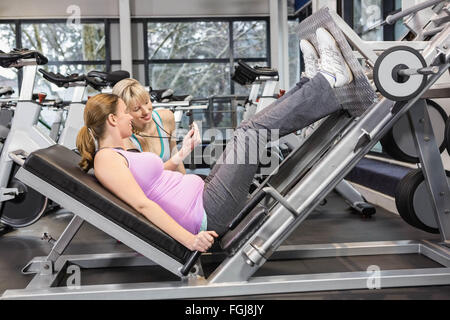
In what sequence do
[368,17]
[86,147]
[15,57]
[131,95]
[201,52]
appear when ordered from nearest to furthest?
[86,147] → [131,95] → [15,57] → [368,17] → [201,52]

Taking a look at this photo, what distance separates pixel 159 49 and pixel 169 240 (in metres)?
7.76

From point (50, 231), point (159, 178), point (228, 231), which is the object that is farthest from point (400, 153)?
point (50, 231)

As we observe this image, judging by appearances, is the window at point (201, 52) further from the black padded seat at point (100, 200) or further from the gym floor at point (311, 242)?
the black padded seat at point (100, 200)

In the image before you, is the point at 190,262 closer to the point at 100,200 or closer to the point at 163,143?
the point at 100,200

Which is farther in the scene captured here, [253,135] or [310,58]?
[310,58]

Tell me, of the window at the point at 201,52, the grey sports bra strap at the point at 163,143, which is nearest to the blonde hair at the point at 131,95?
the grey sports bra strap at the point at 163,143

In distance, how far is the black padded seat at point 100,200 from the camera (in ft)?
5.51

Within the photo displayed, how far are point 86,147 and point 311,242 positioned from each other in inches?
61.3

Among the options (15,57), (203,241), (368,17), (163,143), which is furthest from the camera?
(368,17)

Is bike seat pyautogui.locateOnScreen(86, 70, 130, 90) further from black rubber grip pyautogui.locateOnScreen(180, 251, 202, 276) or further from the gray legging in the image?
black rubber grip pyautogui.locateOnScreen(180, 251, 202, 276)

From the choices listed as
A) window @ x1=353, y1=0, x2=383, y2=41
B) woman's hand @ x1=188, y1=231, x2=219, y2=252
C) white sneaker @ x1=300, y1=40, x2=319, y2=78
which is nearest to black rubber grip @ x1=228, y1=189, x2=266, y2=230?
woman's hand @ x1=188, y1=231, x2=219, y2=252

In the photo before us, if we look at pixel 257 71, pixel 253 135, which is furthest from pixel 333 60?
pixel 257 71

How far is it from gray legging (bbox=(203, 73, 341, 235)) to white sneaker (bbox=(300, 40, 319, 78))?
0.28 metres

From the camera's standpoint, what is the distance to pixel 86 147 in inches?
71.4
